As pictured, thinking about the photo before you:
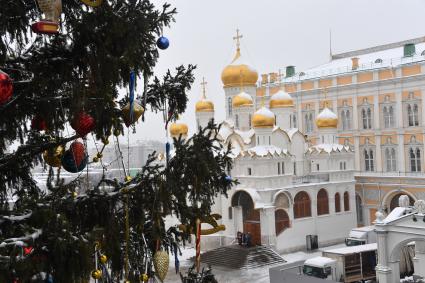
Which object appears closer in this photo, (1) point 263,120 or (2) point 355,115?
(1) point 263,120

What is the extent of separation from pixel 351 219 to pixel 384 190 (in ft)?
9.68

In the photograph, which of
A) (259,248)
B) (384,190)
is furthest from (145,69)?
(384,190)

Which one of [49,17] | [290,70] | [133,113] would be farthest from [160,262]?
[290,70]

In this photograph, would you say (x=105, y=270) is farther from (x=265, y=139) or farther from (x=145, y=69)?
(x=265, y=139)

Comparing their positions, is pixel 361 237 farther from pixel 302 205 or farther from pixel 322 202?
pixel 322 202

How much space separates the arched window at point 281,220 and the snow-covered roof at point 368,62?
11237 mm

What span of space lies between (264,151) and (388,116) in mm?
9381

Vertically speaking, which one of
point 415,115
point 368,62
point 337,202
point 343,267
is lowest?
point 343,267

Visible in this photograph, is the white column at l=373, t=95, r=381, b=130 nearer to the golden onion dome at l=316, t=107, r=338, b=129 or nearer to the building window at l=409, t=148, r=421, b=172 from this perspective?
the building window at l=409, t=148, r=421, b=172

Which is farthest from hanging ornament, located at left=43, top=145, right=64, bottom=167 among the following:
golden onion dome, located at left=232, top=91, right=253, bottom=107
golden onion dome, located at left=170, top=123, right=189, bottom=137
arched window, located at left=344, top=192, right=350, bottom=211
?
arched window, located at left=344, top=192, right=350, bottom=211

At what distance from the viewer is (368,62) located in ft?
108

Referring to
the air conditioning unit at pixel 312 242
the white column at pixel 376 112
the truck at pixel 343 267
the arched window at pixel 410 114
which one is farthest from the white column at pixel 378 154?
the truck at pixel 343 267

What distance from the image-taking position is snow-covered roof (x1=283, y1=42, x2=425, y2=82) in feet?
97.6

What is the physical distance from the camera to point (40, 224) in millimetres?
3658
